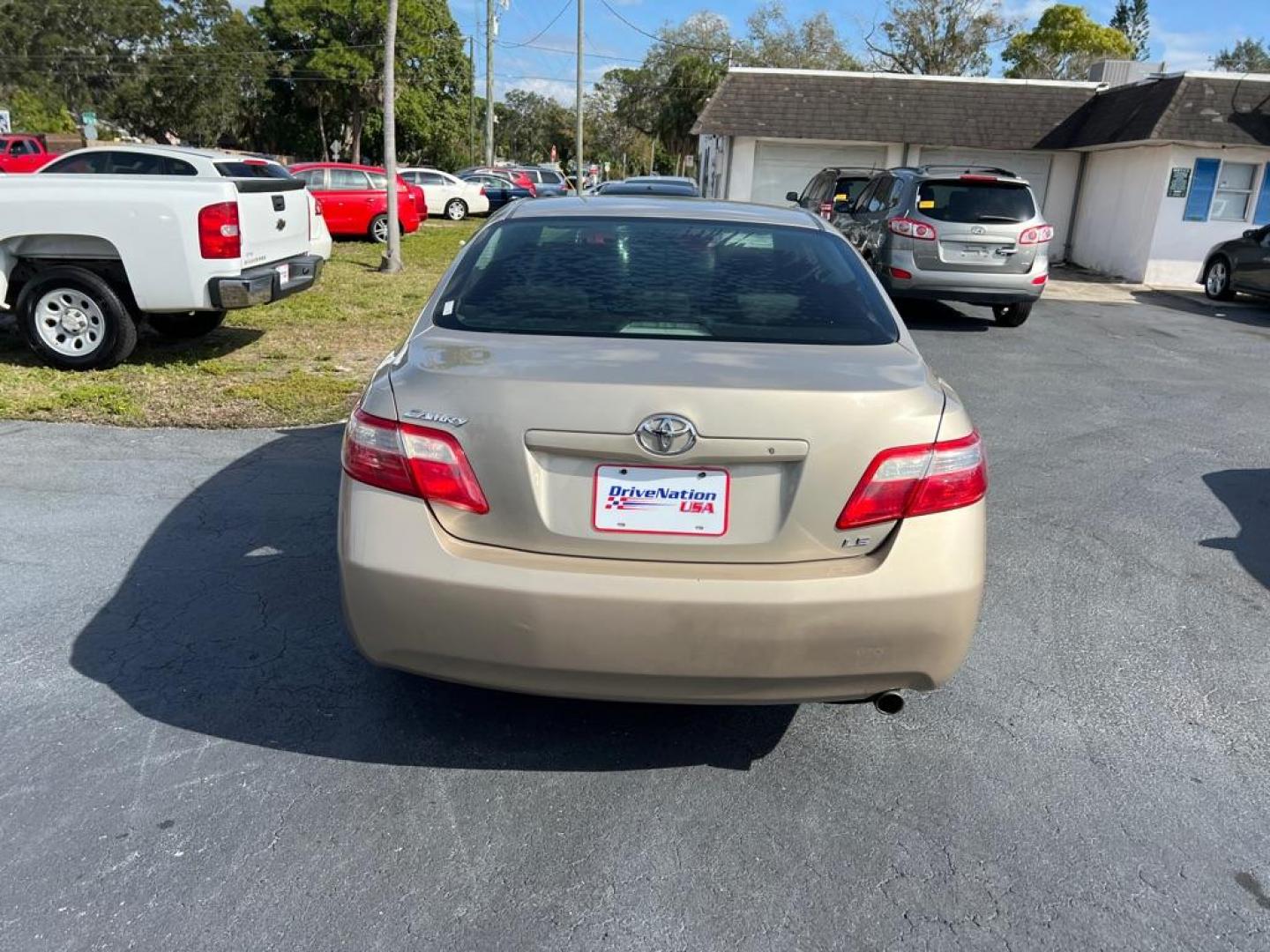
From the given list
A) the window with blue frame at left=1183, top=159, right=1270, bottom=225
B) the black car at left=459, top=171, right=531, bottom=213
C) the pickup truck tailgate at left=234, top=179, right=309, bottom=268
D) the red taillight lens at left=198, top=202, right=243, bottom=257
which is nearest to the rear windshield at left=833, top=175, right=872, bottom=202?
the window with blue frame at left=1183, top=159, right=1270, bottom=225

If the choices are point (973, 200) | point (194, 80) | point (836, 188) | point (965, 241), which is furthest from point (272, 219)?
point (194, 80)

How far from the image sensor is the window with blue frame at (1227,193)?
61.6 ft

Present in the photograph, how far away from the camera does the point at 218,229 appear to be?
684 centimetres

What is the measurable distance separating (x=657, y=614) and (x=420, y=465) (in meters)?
0.72

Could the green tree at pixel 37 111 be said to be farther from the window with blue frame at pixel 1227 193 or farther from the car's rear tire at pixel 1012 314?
the car's rear tire at pixel 1012 314

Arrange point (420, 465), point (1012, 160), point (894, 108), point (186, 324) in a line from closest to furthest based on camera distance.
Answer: point (420, 465) → point (186, 324) → point (894, 108) → point (1012, 160)

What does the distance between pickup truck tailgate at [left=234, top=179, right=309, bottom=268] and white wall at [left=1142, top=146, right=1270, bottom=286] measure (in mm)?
16714

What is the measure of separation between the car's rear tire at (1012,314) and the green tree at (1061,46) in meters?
54.0

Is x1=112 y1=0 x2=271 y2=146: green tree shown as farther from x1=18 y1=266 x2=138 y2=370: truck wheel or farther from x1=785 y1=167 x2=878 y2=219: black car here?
x1=18 y1=266 x2=138 y2=370: truck wheel

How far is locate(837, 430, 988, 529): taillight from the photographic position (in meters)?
2.50

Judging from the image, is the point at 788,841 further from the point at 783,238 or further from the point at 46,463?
the point at 46,463

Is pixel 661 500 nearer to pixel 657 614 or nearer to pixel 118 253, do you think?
pixel 657 614

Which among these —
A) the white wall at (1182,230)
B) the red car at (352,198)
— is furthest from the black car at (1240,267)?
the red car at (352,198)

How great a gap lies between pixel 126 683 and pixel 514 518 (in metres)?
1.66
